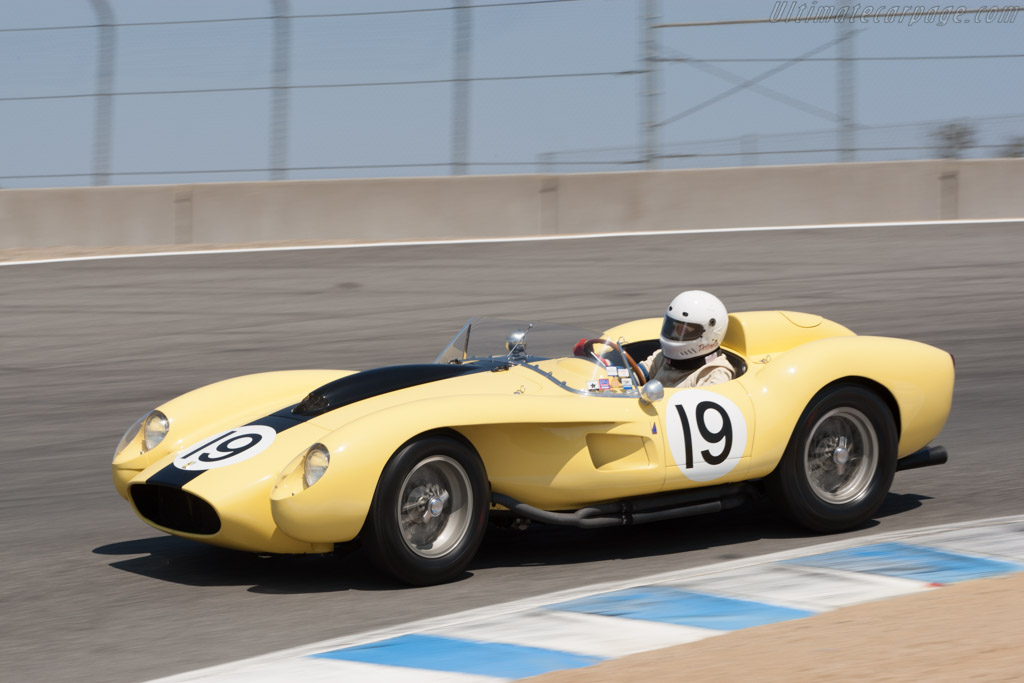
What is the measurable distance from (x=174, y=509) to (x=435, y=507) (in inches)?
42.7

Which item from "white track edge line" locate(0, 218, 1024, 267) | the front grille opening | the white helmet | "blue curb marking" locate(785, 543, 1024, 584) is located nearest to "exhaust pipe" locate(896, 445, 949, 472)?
"blue curb marking" locate(785, 543, 1024, 584)

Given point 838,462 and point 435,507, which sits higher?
point 838,462

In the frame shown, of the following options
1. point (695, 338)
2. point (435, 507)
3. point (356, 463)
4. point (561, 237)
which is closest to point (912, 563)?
point (695, 338)

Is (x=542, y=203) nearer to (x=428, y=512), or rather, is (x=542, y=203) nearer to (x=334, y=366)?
(x=334, y=366)

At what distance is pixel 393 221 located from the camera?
15594 millimetres

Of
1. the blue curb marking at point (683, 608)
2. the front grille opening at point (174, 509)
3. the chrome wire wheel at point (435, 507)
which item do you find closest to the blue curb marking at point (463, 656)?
the blue curb marking at point (683, 608)

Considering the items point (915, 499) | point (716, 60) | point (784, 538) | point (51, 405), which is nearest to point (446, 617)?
point (784, 538)

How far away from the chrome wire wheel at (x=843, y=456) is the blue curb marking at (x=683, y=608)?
1.46m

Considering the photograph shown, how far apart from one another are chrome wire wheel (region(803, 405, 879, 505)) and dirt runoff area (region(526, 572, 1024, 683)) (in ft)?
5.19

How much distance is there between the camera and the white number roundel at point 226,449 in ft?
16.5

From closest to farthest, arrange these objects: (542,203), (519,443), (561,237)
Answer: (519,443), (561,237), (542,203)

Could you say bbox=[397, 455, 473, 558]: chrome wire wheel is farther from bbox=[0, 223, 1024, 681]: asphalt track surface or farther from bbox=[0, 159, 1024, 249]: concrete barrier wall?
bbox=[0, 159, 1024, 249]: concrete barrier wall

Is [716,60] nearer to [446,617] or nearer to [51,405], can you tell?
[51,405]

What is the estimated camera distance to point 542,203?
15.6 m
